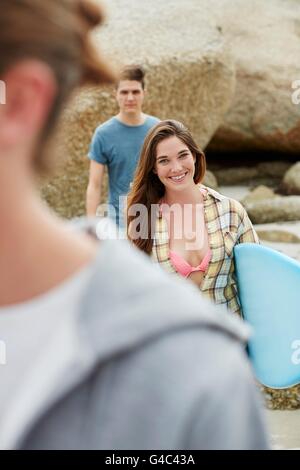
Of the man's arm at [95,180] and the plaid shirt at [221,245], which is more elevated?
the man's arm at [95,180]

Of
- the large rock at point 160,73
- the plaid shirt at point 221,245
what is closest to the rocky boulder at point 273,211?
the large rock at point 160,73

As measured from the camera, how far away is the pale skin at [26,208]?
80 centimetres

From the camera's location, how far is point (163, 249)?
342 centimetres

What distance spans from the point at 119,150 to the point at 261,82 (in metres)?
5.69

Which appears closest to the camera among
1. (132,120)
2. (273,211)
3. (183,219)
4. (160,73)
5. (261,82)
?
(183,219)

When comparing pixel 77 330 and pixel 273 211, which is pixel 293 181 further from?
pixel 77 330

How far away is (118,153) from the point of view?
15.4ft

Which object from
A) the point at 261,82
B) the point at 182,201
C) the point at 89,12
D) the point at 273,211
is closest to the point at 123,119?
the point at 182,201

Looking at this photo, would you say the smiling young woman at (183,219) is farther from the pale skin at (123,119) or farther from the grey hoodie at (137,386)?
the grey hoodie at (137,386)

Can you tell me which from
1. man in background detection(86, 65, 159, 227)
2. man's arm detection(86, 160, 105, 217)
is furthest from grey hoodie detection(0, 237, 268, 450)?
man's arm detection(86, 160, 105, 217)

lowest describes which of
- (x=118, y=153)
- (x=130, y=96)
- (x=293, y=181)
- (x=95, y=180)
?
(x=293, y=181)

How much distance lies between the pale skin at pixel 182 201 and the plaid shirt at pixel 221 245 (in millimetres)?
26

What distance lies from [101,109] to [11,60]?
21.0 ft
